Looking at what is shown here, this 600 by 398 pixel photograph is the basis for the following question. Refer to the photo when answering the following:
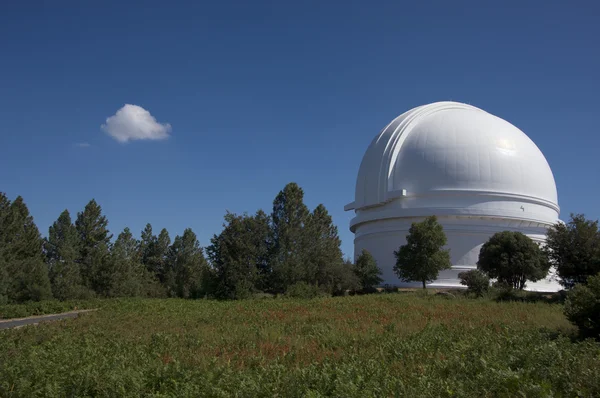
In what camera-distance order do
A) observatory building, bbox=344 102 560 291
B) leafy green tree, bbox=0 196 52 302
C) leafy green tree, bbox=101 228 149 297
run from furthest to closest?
observatory building, bbox=344 102 560 291
leafy green tree, bbox=101 228 149 297
leafy green tree, bbox=0 196 52 302

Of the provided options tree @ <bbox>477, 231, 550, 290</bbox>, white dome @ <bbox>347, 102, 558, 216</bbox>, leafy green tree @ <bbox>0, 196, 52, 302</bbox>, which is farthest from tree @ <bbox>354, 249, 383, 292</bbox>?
leafy green tree @ <bbox>0, 196, 52, 302</bbox>

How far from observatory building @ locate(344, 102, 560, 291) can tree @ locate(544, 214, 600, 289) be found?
12.4 meters

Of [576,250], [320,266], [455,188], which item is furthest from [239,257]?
[455,188]

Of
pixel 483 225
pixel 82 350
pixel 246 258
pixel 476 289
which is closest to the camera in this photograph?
pixel 82 350

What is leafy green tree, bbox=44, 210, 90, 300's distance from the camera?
3612cm

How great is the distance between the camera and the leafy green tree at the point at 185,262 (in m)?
53.5

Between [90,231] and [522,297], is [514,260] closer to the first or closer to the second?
[522,297]

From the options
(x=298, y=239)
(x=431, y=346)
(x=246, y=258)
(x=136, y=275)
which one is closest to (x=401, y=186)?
(x=298, y=239)

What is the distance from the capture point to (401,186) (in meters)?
45.9

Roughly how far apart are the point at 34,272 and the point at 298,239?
17.6m

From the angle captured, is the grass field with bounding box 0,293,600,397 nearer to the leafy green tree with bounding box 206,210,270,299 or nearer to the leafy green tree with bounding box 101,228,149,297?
the leafy green tree with bounding box 206,210,270,299

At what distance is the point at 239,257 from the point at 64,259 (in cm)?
1987

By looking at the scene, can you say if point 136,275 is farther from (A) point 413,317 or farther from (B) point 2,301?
(A) point 413,317

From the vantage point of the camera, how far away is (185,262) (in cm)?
5541
